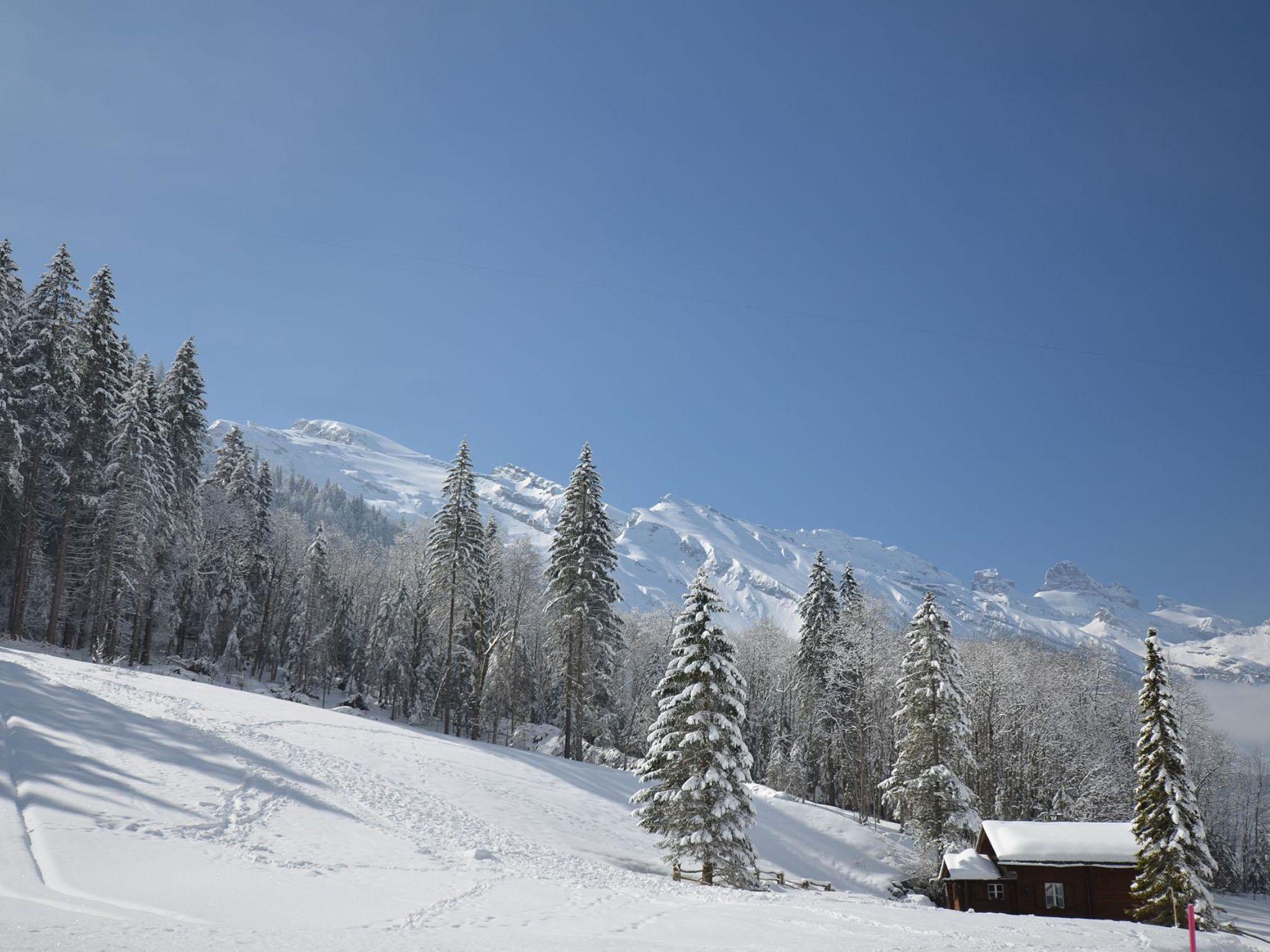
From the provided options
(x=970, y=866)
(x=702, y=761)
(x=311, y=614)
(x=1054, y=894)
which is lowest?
(x=1054, y=894)

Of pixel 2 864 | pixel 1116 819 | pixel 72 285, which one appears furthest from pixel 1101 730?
pixel 72 285

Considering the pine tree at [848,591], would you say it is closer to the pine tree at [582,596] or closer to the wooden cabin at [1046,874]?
the pine tree at [582,596]

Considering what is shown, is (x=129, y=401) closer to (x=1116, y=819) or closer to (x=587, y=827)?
(x=587, y=827)

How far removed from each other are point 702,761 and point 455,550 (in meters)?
23.3

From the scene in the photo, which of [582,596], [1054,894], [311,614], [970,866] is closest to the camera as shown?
[970,866]

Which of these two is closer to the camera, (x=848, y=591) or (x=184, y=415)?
(x=184, y=415)

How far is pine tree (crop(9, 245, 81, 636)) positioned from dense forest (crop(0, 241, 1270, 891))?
11cm

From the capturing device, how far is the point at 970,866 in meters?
34.3

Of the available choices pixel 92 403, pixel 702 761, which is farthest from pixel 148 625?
pixel 702 761

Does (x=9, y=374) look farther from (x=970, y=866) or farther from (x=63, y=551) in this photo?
(x=970, y=866)

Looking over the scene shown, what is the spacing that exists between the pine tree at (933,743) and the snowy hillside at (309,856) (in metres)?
15.9

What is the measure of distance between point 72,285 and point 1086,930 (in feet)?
152

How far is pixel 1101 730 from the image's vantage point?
5906 centimetres

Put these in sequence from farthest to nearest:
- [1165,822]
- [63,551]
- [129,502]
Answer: [129,502] → [63,551] → [1165,822]
